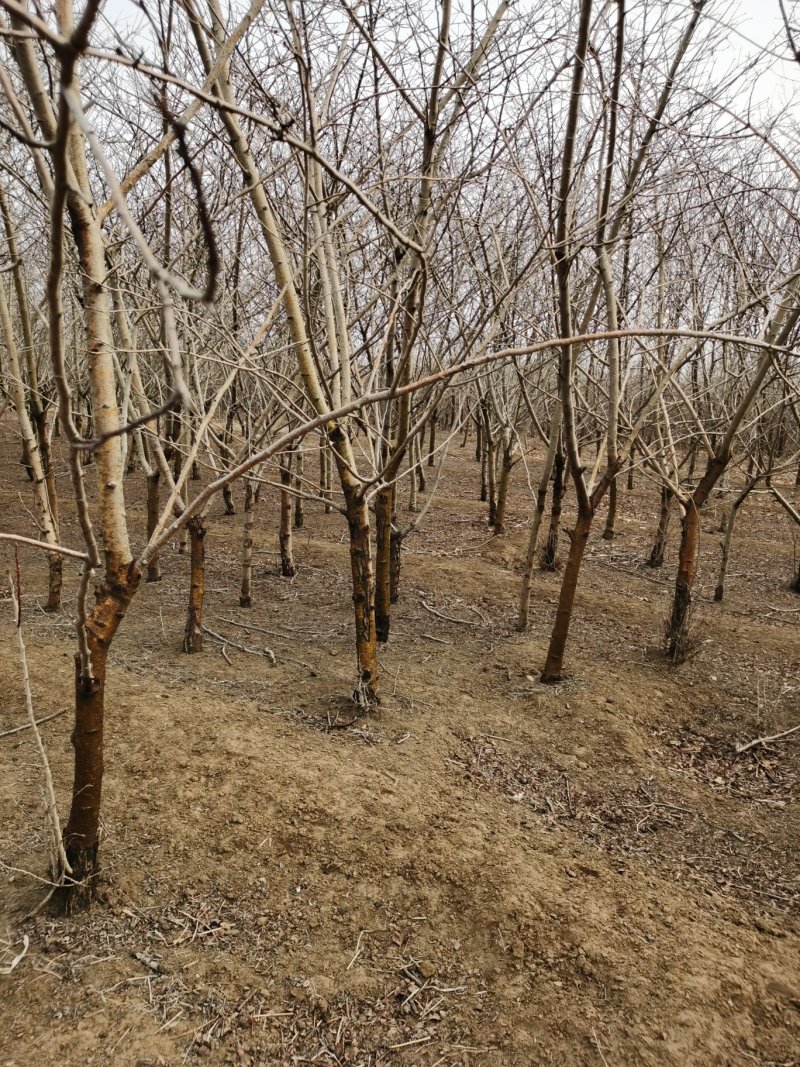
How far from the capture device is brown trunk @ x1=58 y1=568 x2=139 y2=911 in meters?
2.17

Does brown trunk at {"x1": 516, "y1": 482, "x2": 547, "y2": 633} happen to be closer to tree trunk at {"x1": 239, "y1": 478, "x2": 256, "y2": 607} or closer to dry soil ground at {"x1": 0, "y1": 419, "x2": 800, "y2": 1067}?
dry soil ground at {"x1": 0, "y1": 419, "x2": 800, "y2": 1067}

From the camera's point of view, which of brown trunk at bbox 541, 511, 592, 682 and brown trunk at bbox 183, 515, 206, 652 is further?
brown trunk at bbox 183, 515, 206, 652

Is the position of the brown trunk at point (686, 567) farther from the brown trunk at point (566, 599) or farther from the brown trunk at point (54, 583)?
the brown trunk at point (54, 583)

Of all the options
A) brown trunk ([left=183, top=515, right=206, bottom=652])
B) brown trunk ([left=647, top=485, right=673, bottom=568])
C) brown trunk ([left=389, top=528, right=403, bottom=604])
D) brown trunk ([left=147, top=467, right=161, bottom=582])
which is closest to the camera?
brown trunk ([left=183, top=515, right=206, bottom=652])

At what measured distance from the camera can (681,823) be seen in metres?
3.53

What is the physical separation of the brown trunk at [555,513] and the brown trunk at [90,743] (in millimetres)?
6210

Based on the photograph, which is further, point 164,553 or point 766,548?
point 766,548

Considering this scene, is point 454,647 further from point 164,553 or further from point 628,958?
point 164,553

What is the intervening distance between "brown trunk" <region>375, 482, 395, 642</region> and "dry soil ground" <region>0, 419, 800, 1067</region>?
0.27m

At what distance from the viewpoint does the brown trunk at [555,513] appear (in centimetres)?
784

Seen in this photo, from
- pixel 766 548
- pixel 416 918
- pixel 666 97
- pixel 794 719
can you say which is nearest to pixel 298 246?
pixel 666 97

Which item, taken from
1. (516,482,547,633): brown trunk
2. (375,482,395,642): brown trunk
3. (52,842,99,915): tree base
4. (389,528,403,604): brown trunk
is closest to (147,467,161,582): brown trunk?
(389,528,403,604): brown trunk

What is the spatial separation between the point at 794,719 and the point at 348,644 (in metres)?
3.40

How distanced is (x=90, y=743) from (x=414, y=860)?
58.3 inches
